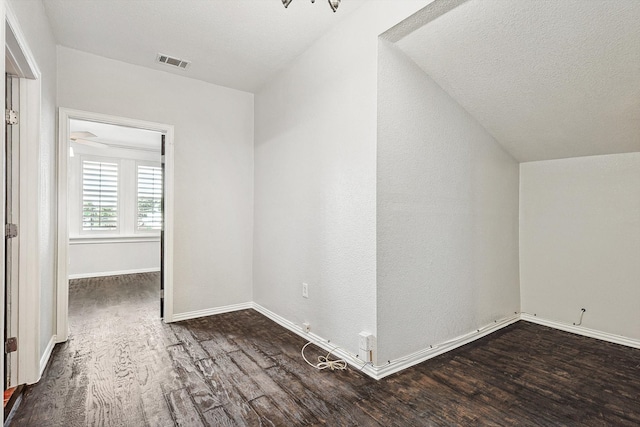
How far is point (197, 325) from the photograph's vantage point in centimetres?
345

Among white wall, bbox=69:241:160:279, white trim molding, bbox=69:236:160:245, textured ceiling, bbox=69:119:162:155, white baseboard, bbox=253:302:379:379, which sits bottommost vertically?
white baseboard, bbox=253:302:379:379

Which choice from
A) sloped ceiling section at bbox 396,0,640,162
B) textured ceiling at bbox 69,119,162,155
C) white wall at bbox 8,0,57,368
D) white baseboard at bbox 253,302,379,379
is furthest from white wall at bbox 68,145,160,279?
sloped ceiling section at bbox 396,0,640,162

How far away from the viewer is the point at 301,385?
7.27ft

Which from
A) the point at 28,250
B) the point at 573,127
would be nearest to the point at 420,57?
the point at 573,127

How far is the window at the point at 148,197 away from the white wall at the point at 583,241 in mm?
6472

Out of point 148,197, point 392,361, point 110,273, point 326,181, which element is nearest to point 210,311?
point 326,181

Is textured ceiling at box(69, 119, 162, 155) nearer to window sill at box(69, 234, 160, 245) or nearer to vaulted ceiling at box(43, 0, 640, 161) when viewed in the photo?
window sill at box(69, 234, 160, 245)

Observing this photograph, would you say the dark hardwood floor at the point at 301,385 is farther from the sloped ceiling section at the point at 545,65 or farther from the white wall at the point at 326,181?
the sloped ceiling section at the point at 545,65

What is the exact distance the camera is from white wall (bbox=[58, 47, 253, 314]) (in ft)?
10.9

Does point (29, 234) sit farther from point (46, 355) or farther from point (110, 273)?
point (110, 273)

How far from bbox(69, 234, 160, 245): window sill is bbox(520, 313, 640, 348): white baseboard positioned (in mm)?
6555

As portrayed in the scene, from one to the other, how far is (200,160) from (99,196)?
3973mm

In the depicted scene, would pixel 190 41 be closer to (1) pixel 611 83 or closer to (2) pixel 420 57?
(2) pixel 420 57

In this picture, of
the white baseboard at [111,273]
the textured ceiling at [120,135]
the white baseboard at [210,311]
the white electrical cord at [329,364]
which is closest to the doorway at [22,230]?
the white baseboard at [210,311]
